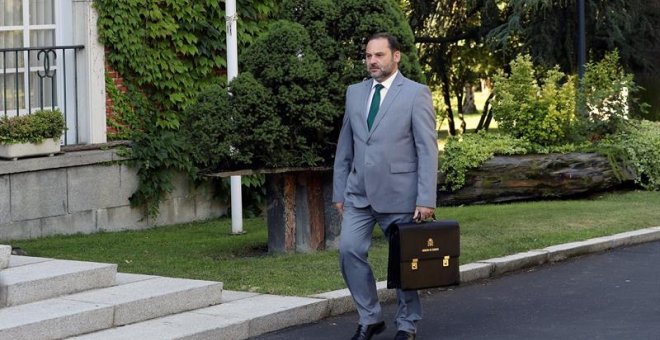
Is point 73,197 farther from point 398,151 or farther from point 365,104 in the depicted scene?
point 398,151

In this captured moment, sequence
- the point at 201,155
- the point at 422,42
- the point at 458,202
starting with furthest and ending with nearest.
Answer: the point at 422,42 < the point at 458,202 < the point at 201,155

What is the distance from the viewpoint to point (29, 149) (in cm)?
1323

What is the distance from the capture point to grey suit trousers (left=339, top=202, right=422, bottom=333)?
8.21 m

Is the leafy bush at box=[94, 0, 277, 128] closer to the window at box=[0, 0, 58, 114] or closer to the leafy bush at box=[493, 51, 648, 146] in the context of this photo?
the window at box=[0, 0, 58, 114]

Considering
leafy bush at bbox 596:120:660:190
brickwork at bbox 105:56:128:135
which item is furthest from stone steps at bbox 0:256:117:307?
leafy bush at bbox 596:120:660:190

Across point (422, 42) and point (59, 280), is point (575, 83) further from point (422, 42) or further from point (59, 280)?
point (59, 280)

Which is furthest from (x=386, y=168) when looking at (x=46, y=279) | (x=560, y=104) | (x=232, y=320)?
(x=560, y=104)

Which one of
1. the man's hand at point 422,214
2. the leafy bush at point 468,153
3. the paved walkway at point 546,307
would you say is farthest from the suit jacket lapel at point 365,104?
the leafy bush at point 468,153

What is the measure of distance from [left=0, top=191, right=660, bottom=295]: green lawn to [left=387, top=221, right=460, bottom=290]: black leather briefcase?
162 cm

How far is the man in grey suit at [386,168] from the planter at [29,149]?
5.75 metres

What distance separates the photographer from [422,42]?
25.3 metres

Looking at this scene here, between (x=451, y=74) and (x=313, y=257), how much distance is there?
1615 centimetres

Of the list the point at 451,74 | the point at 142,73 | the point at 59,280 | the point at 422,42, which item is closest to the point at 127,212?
the point at 142,73

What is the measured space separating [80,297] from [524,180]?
9128mm
